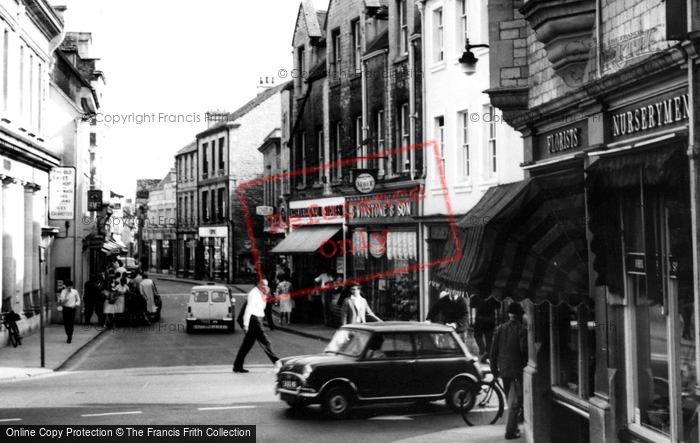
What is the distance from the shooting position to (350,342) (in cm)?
1466

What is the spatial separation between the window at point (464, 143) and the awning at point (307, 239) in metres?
10.1

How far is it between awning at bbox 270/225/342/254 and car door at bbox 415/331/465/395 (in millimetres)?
20583

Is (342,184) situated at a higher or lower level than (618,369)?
higher

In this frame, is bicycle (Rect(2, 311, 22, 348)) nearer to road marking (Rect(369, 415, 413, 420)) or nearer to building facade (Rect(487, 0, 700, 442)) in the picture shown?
road marking (Rect(369, 415, 413, 420))

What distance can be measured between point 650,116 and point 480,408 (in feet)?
22.0

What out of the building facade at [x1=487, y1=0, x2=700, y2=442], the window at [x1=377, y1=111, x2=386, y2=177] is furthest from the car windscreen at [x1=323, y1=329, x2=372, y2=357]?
the window at [x1=377, y1=111, x2=386, y2=177]

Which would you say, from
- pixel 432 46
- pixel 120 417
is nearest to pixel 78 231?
pixel 432 46

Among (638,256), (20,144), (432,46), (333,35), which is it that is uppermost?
(333,35)

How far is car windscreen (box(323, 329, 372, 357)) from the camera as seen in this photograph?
47.2ft

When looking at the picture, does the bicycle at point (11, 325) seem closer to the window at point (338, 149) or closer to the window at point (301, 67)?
the window at point (338, 149)

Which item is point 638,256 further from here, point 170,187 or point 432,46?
point 170,187

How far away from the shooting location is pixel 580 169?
36.0 ft

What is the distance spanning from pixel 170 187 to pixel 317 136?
35400mm

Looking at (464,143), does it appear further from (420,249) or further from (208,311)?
Answer: (208,311)
